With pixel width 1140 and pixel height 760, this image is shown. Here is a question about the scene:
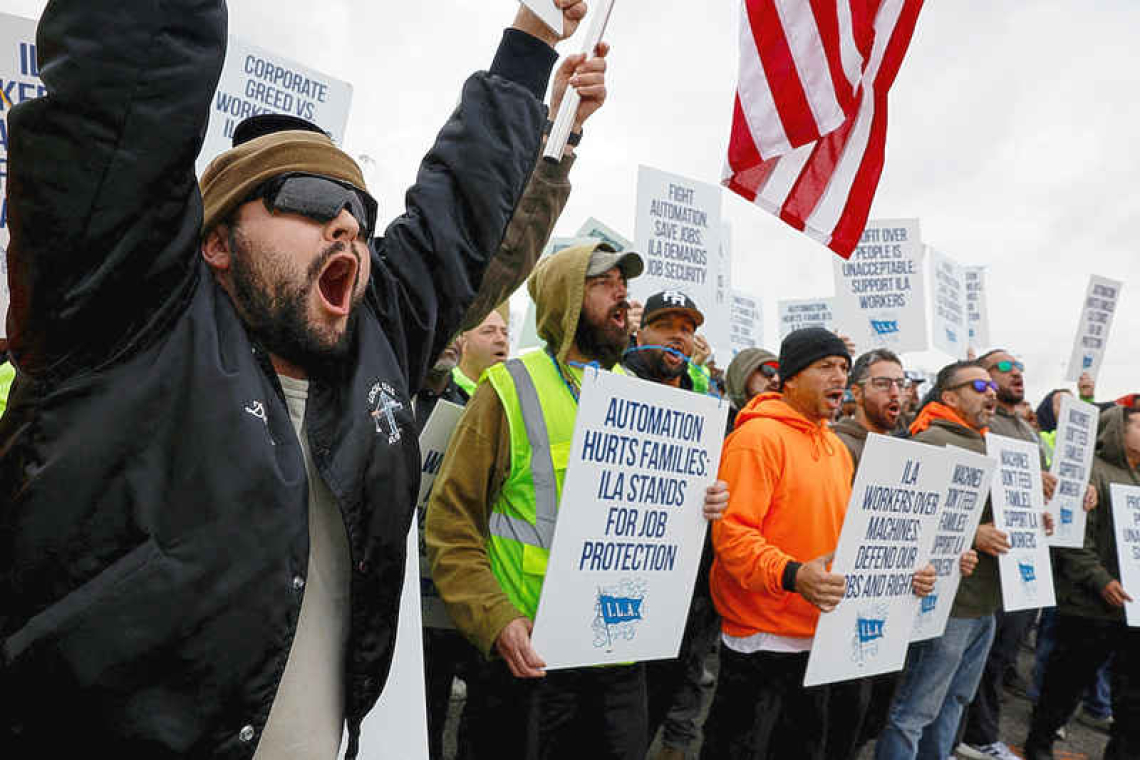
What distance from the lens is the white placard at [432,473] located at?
2.85 metres

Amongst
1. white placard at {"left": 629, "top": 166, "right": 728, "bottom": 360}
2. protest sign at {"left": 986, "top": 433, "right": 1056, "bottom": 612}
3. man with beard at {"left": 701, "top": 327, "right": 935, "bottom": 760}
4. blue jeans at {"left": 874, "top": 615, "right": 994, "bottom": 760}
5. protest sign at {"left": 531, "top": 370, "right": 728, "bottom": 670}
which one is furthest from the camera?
white placard at {"left": 629, "top": 166, "right": 728, "bottom": 360}

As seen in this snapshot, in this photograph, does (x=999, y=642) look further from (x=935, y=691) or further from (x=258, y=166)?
(x=258, y=166)

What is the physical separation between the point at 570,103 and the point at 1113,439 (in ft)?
18.6

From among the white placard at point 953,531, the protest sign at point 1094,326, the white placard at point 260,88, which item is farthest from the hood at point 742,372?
the protest sign at point 1094,326

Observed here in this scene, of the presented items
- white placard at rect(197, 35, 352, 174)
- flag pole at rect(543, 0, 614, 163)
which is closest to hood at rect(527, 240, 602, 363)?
flag pole at rect(543, 0, 614, 163)

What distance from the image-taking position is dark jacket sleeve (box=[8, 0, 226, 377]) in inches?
36.1

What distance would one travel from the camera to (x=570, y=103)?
1.83 meters

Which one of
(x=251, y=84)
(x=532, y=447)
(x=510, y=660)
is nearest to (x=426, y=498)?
(x=532, y=447)

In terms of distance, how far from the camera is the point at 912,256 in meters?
6.89

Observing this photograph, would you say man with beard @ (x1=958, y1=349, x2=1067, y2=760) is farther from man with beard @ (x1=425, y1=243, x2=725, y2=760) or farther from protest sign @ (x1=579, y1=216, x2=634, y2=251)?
man with beard @ (x1=425, y1=243, x2=725, y2=760)

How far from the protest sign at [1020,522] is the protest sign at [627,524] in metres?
2.37

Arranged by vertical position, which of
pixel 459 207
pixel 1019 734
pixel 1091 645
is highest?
pixel 459 207

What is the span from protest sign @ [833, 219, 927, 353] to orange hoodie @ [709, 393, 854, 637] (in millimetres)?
3846

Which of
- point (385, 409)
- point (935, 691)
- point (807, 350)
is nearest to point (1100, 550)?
point (935, 691)
